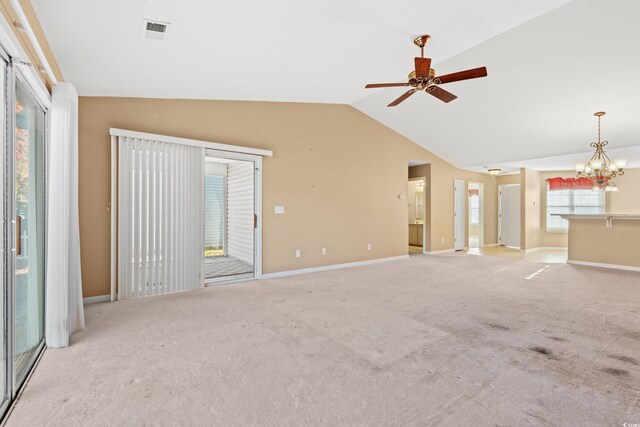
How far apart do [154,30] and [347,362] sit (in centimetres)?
324

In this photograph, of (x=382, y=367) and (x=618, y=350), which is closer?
(x=382, y=367)

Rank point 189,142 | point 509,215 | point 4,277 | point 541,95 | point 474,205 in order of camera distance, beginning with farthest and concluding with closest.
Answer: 1. point 474,205
2. point 509,215
3. point 541,95
4. point 189,142
5. point 4,277

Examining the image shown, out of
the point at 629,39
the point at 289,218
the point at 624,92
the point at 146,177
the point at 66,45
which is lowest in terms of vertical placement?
the point at 289,218

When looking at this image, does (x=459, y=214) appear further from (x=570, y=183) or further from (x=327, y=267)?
(x=327, y=267)

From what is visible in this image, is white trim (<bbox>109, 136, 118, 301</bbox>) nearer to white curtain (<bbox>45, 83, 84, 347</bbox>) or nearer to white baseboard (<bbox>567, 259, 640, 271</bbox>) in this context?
white curtain (<bbox>45, 83, 84, 347</bbox>)

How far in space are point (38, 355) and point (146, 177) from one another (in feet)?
7.69

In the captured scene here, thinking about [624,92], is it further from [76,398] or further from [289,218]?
[76,398]

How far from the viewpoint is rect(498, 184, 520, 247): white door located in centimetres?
1013

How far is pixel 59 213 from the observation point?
8.68 ft

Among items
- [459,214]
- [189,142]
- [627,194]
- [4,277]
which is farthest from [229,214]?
[627,194]

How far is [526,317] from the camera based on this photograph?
3.46 m

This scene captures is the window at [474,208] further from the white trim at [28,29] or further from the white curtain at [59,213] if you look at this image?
the white trim at [28,29]

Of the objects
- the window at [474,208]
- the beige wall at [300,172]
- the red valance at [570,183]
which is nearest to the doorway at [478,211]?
the window at [474,208]

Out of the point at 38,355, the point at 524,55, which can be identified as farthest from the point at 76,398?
the point at 524,55
